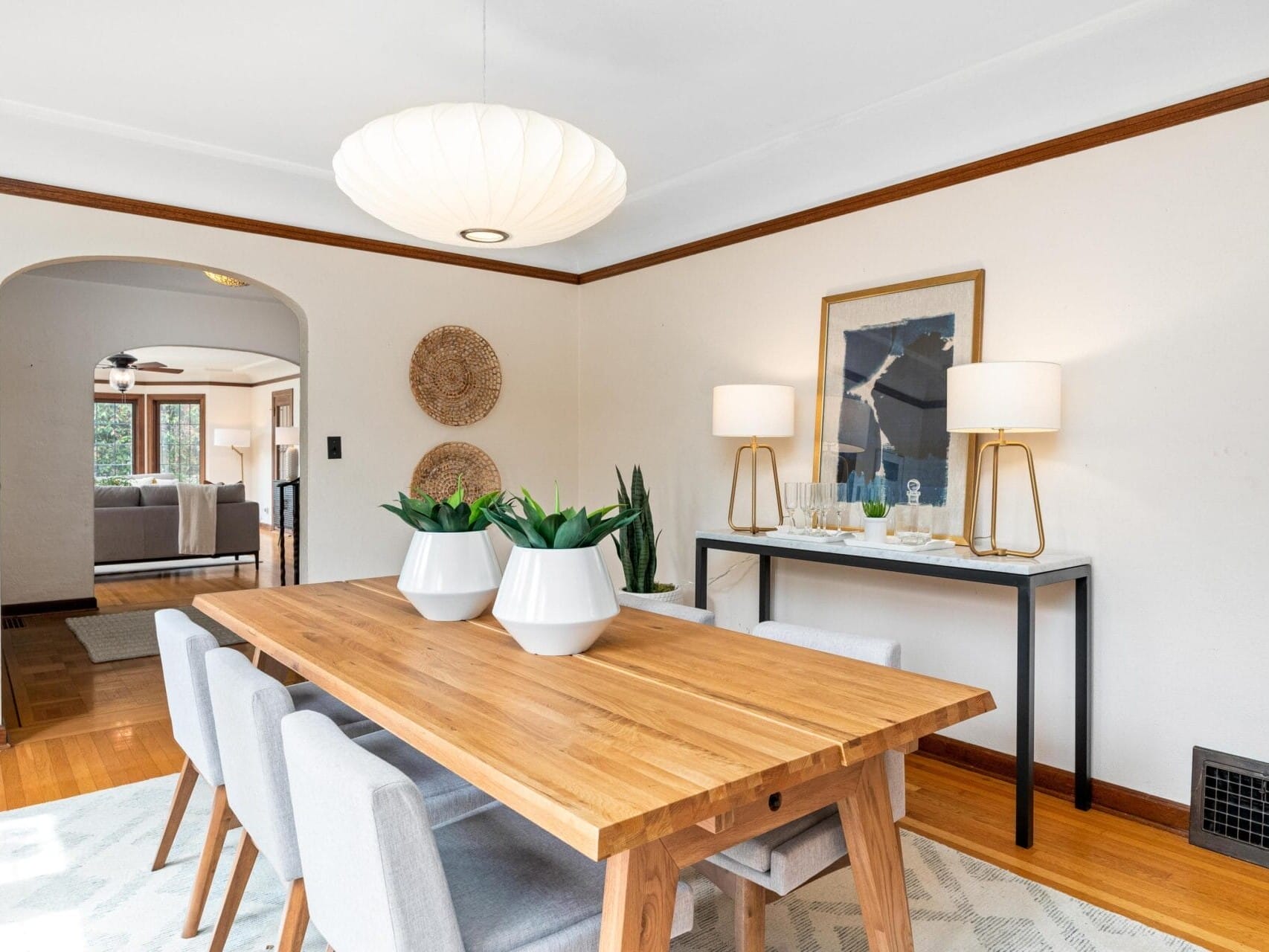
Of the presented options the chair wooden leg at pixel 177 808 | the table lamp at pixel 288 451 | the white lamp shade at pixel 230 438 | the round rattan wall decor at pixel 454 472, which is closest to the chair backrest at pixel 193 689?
the chair wooden leg at pixel 177 808

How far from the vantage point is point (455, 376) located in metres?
4.40

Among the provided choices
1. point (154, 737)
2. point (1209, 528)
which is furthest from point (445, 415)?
point (1209, 528)

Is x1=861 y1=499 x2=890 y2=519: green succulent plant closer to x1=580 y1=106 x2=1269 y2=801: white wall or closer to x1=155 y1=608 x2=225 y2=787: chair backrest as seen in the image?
x1=580 y1=106 x2=1269 y2=801: white wall

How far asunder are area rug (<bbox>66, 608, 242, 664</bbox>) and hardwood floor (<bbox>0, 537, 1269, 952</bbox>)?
14cm

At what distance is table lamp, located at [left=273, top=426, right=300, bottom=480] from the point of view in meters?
9.14

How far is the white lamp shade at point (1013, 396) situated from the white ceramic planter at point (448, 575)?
159 centimetres

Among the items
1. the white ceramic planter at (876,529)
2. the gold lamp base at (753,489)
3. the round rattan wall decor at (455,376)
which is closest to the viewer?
the white ceramic planter at (876,529)

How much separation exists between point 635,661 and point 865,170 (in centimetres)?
246

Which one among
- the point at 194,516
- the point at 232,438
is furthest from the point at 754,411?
the point at 232,438

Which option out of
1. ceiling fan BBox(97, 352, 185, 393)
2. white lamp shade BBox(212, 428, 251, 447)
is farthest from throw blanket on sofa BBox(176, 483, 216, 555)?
white lamp shade BBox(212, 428, 251, 447)

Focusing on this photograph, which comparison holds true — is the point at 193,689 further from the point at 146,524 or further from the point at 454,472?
the point at 146,524

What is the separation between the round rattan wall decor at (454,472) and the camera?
4293 mm

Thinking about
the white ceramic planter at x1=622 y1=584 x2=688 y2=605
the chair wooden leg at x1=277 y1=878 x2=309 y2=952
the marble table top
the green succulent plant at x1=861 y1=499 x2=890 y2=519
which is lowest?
the chair wooden leg at x1=277 y1=878 x2=309 y2=952

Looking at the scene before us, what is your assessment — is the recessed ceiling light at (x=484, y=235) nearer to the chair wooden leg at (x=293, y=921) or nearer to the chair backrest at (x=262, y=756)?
the chair backrest at (x=262, y=756)
